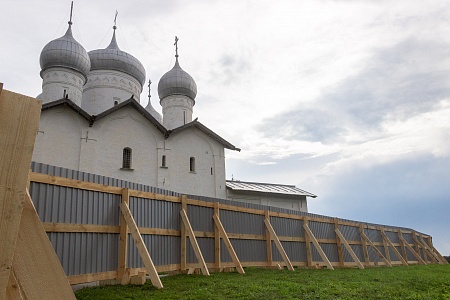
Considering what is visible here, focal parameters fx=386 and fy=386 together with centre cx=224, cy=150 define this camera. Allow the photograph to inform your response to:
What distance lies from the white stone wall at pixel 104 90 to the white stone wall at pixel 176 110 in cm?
241

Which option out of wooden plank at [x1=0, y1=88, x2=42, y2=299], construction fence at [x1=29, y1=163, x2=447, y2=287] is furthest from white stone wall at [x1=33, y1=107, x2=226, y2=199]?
wooden plank at [x1=0, y1=88, x2=42, y2=299]

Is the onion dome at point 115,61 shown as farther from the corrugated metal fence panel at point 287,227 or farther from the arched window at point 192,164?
the corrugated metal fence panel at point 287,227

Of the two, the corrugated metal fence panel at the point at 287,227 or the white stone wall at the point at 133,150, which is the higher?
the white stone wall at the point at 133,150

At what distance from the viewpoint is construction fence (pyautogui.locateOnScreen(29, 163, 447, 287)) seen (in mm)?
7613

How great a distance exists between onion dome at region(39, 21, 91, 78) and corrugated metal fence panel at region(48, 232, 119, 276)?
60.8ft

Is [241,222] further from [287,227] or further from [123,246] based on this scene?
[123,246]

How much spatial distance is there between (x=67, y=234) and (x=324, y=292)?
16.6 feet

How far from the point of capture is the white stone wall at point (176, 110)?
28156 mm

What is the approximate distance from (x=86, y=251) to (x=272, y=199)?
21234 mm

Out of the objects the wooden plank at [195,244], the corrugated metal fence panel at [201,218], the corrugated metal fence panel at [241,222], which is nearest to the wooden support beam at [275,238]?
the corrugated metal fence panel at [241,222]

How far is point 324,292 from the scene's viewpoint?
7098mm

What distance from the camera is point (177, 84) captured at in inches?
1131

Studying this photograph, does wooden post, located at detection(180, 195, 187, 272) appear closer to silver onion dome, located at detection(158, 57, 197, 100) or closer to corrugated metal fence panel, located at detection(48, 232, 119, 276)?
corrugated metal fence panel, located at detection(48, 232, 119, 276)

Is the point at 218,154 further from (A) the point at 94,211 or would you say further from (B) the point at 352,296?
(B) the point at 352,296
